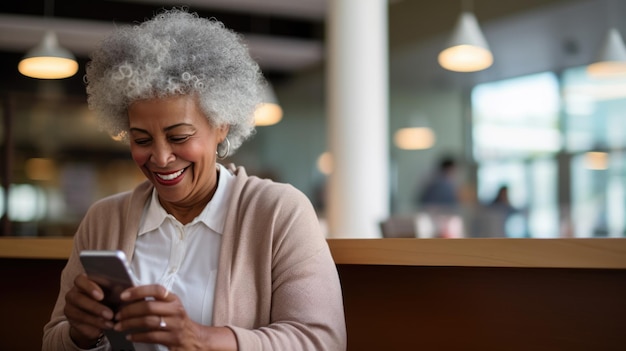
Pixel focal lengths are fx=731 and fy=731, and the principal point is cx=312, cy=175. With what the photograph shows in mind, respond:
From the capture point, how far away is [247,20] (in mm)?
9422

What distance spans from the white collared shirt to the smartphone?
5.3 inches

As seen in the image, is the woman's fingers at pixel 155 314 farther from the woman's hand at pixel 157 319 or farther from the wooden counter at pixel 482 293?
the wooden counter at pixel 482 293

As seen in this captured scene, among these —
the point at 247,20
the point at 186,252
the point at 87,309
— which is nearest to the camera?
the point at 87,309

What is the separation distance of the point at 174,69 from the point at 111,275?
0.52 metres

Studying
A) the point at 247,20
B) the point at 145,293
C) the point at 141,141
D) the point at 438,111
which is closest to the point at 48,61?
the point at 247,20

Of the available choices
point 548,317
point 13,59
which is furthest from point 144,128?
point 13,59

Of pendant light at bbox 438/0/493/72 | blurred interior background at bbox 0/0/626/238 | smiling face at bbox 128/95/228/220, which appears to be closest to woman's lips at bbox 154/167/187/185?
smiling face at bbox 128/95/228/220

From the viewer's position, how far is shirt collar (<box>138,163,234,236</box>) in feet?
5.77

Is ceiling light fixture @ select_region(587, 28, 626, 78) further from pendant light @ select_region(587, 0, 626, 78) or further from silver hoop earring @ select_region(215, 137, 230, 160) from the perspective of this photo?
silver hoop earring @ select_region(215, 137, 230, 160)

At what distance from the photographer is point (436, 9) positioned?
929cm

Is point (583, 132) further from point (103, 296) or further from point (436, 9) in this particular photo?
point (103, 296)

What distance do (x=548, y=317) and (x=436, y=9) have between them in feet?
26.5

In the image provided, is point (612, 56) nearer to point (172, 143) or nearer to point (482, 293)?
point (482, 293)

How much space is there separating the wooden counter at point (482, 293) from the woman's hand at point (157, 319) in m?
0.57
